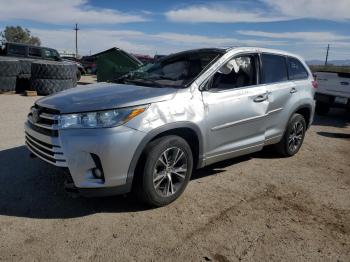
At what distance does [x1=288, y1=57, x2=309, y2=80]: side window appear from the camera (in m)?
6.05

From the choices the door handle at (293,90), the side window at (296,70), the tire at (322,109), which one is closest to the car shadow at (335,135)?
the side window at (296,70)

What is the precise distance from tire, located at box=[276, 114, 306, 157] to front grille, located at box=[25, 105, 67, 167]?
146 inches

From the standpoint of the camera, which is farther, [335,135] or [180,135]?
[335,135]

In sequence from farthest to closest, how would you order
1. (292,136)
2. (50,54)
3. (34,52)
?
(50,54) → (34,52) → (292,136)

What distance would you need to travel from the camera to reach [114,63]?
1662 centimetres

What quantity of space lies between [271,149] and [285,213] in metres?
2.30

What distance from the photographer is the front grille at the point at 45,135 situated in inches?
141

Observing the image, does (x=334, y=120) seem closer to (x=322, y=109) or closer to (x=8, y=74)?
(x=322, y=109)

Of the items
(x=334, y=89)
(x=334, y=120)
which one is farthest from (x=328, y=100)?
(x=334, y=120)

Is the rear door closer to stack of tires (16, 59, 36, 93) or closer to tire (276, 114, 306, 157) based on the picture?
tire (276, 114, 306, 157)

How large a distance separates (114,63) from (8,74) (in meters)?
4.81

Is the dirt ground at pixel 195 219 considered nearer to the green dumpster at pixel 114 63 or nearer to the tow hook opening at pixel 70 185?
the tow hook opening at pixel 70 185

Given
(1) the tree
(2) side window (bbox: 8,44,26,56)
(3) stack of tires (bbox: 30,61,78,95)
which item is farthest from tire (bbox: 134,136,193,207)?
(1) the tree

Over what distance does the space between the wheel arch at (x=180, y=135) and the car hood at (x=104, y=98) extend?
31cm
